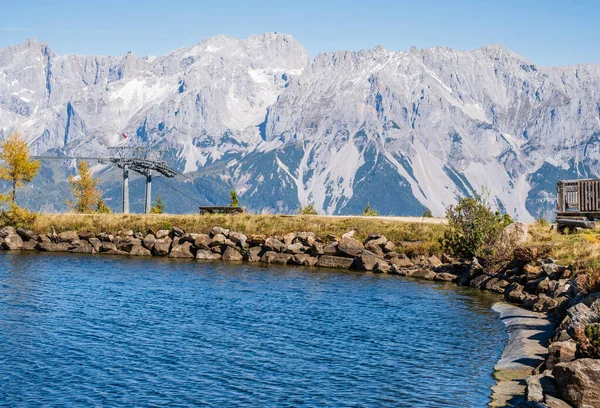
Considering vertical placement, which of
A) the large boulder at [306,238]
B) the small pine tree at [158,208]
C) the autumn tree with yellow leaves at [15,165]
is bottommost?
the large boulder at [306,238]

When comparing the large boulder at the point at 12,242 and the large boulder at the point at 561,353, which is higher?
the large boulder at the point at 12,242

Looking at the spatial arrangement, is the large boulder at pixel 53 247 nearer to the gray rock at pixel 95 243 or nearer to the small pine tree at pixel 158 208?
the gray rock at pixel 95 243

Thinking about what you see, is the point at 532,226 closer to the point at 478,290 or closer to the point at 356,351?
the point at 478,290

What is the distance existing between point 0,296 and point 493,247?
36838 millimetres

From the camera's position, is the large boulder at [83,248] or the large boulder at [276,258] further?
the large boulder at [83,248]

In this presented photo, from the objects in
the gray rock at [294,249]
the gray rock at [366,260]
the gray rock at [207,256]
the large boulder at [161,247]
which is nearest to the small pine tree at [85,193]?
the large boulder at [161,247]

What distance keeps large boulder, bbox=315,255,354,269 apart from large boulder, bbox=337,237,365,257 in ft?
1.80

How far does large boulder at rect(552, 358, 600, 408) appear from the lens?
24.7m

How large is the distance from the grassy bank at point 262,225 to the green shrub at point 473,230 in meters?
3.77

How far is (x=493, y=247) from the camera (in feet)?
198

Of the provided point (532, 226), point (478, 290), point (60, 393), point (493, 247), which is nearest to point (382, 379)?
point (60, 393)

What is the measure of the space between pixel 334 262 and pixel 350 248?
1.96 meters

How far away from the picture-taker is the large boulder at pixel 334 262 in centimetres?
6912

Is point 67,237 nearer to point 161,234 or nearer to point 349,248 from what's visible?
point 161,234
